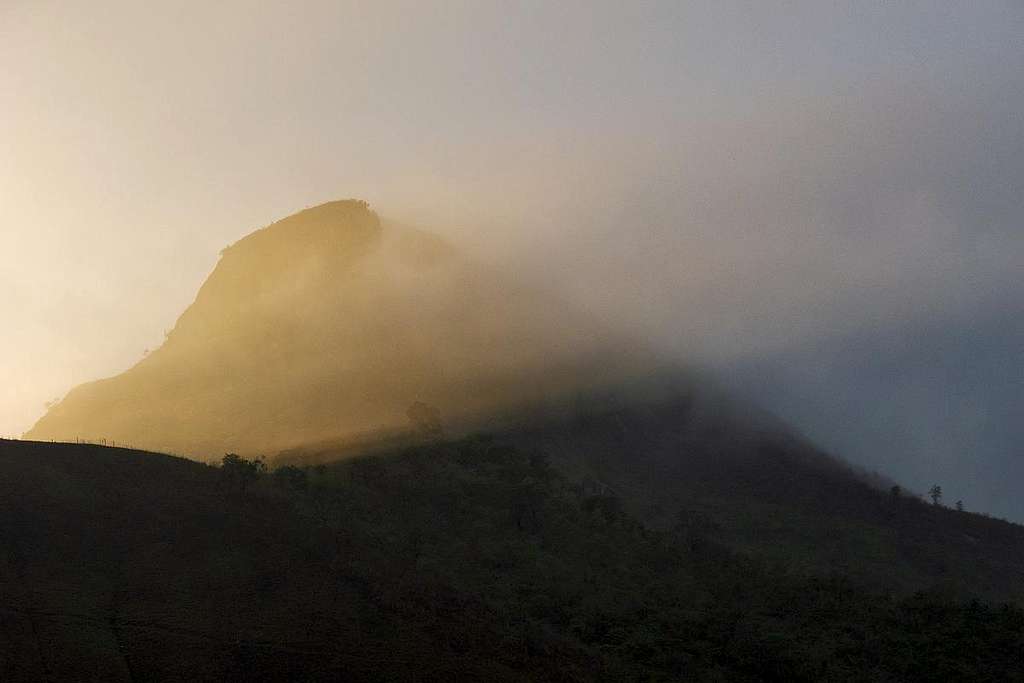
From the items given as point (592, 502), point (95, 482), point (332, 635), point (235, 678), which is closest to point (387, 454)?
point (592, 502)

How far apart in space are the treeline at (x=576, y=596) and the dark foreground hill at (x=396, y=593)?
0.15 meters

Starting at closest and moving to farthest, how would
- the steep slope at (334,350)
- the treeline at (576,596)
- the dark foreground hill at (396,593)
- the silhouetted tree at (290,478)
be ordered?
the dark foreground hill at (396,593), the treeline at (576,596), the silhouetted tree at (290,478), the steep slope at (334,350)

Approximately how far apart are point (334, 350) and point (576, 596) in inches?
1952

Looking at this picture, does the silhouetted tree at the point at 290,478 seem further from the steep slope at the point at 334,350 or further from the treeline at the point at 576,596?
the steep slope at the point at 334,350

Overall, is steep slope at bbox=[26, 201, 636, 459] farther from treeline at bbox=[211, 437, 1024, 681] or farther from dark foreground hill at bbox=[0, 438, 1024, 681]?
dark foreground hill at bbox=[0, 438, 1024, 681]

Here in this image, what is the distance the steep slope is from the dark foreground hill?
1897cm

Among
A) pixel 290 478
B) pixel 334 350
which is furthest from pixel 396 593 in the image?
pixel 334 350

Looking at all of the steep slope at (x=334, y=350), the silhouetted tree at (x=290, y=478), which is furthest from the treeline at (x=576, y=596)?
the steep slope at (x=334, y=350)

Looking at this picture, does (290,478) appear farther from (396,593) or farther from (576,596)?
(576,596)

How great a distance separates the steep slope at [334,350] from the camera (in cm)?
8044

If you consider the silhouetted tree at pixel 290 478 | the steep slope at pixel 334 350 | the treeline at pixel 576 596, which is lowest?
the treeline at pixel 576 596

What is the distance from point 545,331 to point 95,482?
222 ft

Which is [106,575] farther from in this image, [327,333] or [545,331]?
[545,331]

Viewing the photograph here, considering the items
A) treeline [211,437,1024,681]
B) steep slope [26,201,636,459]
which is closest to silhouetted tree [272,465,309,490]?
treeline [211,437,1024,681]
